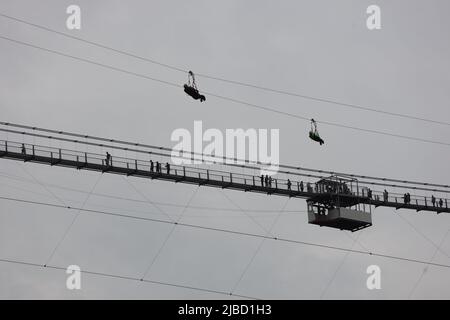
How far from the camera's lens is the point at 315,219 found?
115688 millimetres

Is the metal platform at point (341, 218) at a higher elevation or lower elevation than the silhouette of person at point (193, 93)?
lower

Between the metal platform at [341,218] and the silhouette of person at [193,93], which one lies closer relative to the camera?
the silhouette of person at [193,93]

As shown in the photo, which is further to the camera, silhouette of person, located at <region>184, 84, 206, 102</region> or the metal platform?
the metal platform

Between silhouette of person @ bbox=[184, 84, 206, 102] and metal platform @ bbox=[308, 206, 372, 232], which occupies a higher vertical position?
silhouette of person @ bbox=[184, 84, 206, 102]

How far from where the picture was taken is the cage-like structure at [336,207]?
115062mm

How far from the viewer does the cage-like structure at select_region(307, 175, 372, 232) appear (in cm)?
11506

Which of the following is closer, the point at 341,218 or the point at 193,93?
the point at 193,93

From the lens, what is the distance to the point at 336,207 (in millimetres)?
115125

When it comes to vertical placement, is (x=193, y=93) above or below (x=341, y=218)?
above
